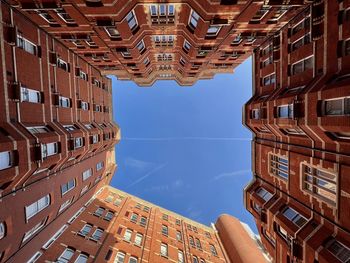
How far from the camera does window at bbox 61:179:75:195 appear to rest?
2430cm

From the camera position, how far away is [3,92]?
14797 millimetres

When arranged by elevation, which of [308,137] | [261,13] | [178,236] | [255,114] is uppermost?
[261,13]

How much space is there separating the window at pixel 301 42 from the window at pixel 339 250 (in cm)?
1240

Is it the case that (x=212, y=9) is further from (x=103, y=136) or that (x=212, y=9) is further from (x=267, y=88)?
(x=103, y=136)

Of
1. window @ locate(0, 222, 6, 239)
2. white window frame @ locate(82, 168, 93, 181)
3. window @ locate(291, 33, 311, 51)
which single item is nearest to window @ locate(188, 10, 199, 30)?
window @ locate(291, 33, 311, 51)

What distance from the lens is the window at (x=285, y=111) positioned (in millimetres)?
17320

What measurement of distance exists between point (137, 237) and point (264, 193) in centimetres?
1854

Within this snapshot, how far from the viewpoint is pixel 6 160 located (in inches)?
539

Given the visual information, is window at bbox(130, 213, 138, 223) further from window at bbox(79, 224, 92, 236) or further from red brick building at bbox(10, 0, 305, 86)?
red brick building at bbox(10, 0, 305, 86)

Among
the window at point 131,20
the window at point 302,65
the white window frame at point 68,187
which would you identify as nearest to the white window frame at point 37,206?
the white window frame at point 68,187

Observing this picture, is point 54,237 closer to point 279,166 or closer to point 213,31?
point 279,166

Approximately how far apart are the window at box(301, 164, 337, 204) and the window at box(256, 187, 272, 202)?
597 cm

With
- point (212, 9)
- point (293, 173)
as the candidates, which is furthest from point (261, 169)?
point (212, 9)

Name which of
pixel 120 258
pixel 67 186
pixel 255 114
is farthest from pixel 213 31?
pixel 120 258
